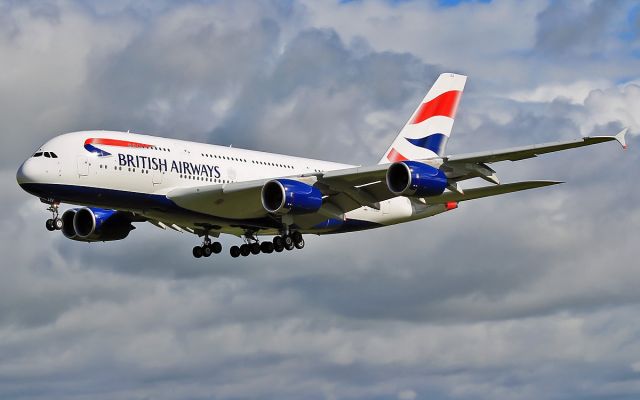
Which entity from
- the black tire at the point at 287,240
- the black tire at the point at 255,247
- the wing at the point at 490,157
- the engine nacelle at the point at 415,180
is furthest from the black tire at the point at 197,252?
the wing at the point at 490,157

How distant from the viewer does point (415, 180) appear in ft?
166

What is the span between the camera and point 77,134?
51312 mm

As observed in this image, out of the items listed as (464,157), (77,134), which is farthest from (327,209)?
(77,134)

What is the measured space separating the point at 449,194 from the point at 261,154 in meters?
8.98

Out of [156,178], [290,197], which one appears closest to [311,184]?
[290,197]

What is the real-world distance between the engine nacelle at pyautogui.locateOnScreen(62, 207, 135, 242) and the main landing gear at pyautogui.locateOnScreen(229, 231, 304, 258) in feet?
18.6

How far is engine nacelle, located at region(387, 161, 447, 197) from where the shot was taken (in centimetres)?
5066

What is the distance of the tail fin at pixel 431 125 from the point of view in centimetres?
6525

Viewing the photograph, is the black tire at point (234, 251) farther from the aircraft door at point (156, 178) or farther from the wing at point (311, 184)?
the aircraft door at point (156, 178)

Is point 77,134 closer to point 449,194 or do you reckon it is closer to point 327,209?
point 327,209

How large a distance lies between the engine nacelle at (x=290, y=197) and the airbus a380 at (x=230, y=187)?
0.04 metres

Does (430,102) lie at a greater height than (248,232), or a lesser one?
greater

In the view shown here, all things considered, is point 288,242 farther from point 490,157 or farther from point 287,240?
point 490,157

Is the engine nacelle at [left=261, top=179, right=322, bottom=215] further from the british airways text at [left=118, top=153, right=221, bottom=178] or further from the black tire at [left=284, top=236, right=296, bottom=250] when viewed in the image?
the black tire at [left=284, top=236, right=296, bottom=250]
